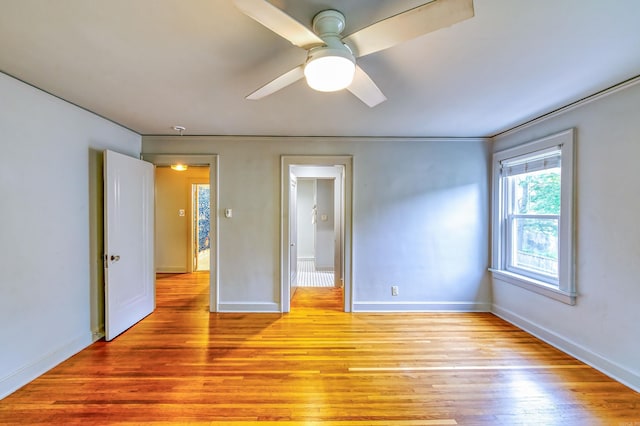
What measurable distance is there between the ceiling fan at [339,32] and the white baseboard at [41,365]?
2867 millimetres

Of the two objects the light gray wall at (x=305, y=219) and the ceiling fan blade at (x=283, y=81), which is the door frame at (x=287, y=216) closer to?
the ceiling fan blade at (x=283, y=81)

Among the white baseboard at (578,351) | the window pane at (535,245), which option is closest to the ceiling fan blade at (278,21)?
the window pane at (535,245)

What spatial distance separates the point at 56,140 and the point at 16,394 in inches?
77.7

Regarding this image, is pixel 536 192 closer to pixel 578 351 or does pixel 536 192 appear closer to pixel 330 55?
pixel 578 351

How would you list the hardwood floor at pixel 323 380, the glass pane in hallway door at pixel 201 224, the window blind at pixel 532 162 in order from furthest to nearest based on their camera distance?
1. the glass pane in hallway door at pixel 201 224
2. the window blind at pixel 532 162
3. the hardwood floor at pixel 323 380

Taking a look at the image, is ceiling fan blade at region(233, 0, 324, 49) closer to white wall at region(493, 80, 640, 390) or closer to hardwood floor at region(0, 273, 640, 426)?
hardwood floor at region(0, 273, 640, 426)

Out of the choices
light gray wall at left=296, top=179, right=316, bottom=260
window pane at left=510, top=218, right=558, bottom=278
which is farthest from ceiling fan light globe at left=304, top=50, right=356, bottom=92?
light gray wall at left=296, top=179, right=316, bottom=260

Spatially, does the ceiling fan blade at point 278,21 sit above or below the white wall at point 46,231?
above

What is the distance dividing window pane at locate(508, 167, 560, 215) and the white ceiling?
26.3 inches

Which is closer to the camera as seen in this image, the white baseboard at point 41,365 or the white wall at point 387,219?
the white baseboard at point 41,365

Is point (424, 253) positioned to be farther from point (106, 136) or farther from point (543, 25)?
point (106, 136)

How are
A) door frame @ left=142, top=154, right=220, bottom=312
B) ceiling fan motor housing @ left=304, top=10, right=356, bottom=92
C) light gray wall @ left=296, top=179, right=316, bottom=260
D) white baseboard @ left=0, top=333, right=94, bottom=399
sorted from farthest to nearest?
1. light gray wall @ left=296, top=179, right=316, bottom=260
2. door frame @ left=142, top=154, right=220, bottom=312
3. white baseboard @ left=0, top=333, right=94, bottom=399
4. ceiling fan motor housing @ left=304, top=10, right=356, bottom=92

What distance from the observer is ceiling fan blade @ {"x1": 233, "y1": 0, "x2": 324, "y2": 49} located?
974 millimetres

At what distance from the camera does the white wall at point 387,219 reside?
346 centimetres
